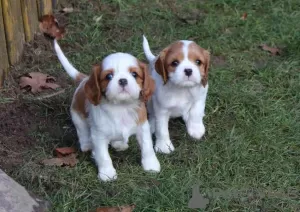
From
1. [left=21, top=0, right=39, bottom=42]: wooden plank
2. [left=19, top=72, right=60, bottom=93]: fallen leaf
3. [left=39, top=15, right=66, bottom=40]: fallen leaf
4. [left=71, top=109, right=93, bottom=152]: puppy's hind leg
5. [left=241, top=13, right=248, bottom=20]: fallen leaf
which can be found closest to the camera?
[left=71, top=109, right=93, bottom=152]: puppy's hind leg

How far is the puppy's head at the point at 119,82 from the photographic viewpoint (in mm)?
4293

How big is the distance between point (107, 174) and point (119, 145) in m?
0.39

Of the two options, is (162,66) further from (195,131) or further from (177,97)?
(195,131)

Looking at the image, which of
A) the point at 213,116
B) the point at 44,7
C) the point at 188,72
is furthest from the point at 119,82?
the point at 44,7

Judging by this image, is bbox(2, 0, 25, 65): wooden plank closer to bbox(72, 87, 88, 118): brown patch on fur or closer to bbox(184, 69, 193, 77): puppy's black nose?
bbox(72, 87, 88, 118): brown patch on fur

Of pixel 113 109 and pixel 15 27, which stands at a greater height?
pixel 113 109

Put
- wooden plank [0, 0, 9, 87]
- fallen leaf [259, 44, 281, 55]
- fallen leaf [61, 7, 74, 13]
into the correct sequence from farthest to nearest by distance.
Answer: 1. fallen leaf [61, 7, 74, 13]
2. fallen leaf [259, 44, 281, 55]
3. wooden plank [0, 0, 9, 87]

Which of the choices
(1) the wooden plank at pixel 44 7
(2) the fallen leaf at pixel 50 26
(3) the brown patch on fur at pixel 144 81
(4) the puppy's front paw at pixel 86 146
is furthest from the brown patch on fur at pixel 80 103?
(1) the wooden plank at pixel 44 7

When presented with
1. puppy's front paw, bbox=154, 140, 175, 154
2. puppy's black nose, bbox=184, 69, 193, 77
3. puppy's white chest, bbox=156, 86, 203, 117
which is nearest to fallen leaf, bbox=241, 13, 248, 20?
puppy's white chest, bbox=156, 86, 203, 117

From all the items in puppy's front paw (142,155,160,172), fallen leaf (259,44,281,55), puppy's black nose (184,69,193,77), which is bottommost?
fallen leaf (259,44,281,55)

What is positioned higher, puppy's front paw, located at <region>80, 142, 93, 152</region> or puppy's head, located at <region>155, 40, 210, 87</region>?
puppy's head, located at <region>155, 40, 210, 87</region>

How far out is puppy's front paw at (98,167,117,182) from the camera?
4641mm

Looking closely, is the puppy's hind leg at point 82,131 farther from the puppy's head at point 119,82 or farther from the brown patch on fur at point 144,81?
the brown patch on fur at point 144,81

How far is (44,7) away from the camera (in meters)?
6.64
